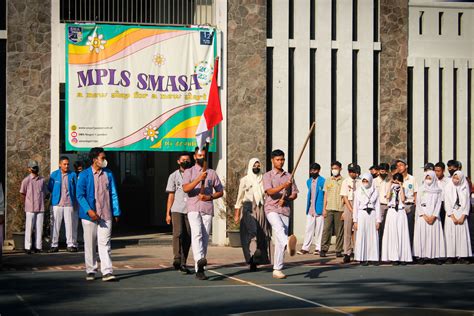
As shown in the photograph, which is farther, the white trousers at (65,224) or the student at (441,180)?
the white trousers at (65,224)

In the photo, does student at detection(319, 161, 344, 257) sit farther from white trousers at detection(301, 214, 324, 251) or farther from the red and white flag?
the red and white flag

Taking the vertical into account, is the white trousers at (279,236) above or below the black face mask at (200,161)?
below

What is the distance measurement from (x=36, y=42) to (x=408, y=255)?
30.7 feet

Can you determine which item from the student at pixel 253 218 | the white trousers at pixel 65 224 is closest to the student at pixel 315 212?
the student at pixel 253 218

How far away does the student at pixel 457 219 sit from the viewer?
2042 cm

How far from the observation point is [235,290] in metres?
14.5

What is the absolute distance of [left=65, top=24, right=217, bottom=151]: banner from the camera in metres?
23.4

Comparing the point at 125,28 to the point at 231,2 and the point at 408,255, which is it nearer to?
the point at 231,2

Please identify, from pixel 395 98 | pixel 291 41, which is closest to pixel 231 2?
pixel 291 41

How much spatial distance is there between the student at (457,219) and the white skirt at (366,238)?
166cm

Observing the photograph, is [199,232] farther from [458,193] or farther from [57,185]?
[57,185]

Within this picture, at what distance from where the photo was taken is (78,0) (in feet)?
83.9

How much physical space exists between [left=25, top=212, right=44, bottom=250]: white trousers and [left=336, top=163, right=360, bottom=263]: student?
618 cm

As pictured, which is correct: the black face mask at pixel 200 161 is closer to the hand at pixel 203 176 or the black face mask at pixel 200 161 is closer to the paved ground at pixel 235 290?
the hand at pixel 203 176
